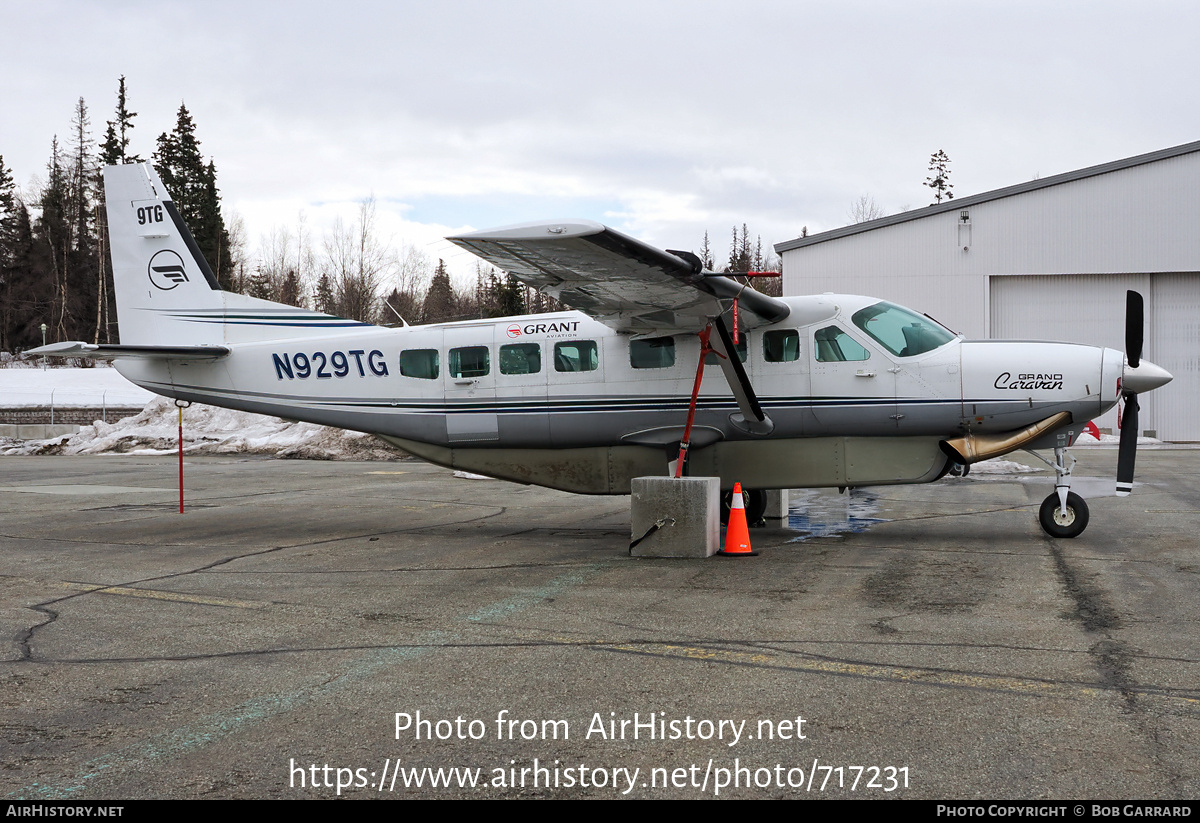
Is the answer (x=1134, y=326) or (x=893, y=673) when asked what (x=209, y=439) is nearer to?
(x=1134, y=326)

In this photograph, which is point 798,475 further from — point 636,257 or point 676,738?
point 676,738

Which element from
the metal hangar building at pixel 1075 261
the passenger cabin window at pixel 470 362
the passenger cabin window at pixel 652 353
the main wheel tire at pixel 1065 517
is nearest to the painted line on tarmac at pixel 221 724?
the passenger cabin window at pixel 652 353

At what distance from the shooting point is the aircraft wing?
7.67 meters

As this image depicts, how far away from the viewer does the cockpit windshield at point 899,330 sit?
1052 cm

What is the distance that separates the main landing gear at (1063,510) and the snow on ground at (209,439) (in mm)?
18329

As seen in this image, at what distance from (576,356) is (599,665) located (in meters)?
6.22

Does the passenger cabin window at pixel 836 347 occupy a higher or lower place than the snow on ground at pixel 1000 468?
higher

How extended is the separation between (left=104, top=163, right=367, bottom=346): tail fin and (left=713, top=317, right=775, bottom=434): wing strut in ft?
16.9

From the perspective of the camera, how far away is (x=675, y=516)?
9.55m

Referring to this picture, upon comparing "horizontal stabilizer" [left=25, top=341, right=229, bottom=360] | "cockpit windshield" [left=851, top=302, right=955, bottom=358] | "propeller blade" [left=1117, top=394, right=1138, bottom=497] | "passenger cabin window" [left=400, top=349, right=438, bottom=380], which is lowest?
"propeller blade" [left=1117, top=394, right=1138, bottom=497]

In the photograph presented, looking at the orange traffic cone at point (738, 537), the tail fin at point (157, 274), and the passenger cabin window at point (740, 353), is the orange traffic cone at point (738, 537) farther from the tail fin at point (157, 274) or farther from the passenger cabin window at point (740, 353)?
the tail fin at point (157, 274)

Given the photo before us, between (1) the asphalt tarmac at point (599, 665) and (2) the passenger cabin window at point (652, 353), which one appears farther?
(2) the passenger cabin window at point (652, 353)

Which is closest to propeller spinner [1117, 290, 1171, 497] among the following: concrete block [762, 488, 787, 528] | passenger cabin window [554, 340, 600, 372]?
concrete block [762, 488, 787, 528]

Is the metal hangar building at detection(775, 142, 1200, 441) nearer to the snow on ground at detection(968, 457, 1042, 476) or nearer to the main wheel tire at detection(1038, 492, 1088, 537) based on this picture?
the snow on ground at detection(968, 457, 1042, 476)
